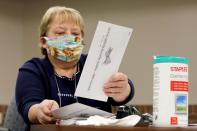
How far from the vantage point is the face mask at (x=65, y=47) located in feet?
5.58

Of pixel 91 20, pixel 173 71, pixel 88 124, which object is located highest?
pixel 91 20

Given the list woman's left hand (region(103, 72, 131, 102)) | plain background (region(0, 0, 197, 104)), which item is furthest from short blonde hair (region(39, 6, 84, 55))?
plain background (region(0, 0, 197, 104))

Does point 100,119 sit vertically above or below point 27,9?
below

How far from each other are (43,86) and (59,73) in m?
0.11

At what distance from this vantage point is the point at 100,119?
1156mm

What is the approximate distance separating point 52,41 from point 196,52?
2879 mm

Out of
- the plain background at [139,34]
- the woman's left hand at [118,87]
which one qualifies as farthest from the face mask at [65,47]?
the plain background at [139,34]

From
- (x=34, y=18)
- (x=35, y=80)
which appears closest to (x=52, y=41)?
(x=35, y=80)

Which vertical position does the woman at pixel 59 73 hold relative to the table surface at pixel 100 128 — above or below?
above

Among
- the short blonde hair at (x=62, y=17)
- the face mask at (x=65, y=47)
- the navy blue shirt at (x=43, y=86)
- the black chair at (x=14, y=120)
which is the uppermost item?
the short blonde hair at (x=62, y=17)

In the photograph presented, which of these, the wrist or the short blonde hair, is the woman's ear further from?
the wrist

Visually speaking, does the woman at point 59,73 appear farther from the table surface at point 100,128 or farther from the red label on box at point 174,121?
the red label on box at point 174,121

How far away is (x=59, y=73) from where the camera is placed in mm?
1686

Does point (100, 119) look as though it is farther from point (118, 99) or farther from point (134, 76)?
point (134, 76)
